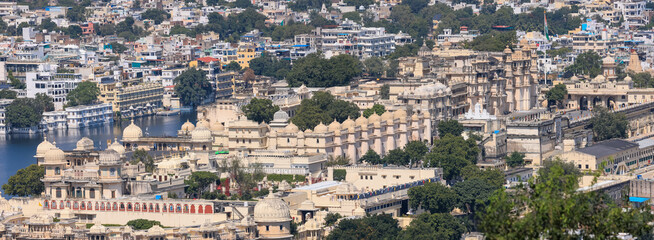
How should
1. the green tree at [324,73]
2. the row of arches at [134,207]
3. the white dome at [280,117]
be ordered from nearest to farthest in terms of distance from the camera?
the row of arches at [134,207], the white dome at [280,117], the green tree at [324,73]

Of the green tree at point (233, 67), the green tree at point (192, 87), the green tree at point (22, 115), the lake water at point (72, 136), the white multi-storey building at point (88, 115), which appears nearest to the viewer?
the lake water at point (72, 136)

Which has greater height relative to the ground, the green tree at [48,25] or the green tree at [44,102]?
the green tree at [48,25]

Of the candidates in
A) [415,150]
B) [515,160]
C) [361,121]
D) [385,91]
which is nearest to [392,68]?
[385,91]

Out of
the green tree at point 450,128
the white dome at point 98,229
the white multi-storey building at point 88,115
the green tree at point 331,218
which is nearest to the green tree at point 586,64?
the white multi-storey building at point 88,115

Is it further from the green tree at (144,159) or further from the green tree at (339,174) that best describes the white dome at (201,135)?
the green tree at (339,174)

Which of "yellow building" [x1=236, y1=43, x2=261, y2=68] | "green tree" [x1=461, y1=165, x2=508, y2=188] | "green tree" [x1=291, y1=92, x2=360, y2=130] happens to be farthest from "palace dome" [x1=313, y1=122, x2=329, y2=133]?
"yellow building" [x1=236, y1=43, x2=261, y2=68]

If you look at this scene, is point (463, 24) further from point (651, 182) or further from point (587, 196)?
point (587, 196)

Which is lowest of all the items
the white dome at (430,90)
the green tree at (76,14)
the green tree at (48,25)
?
the white dome at (430,90)

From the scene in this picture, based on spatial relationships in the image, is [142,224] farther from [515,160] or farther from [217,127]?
[515,160]
